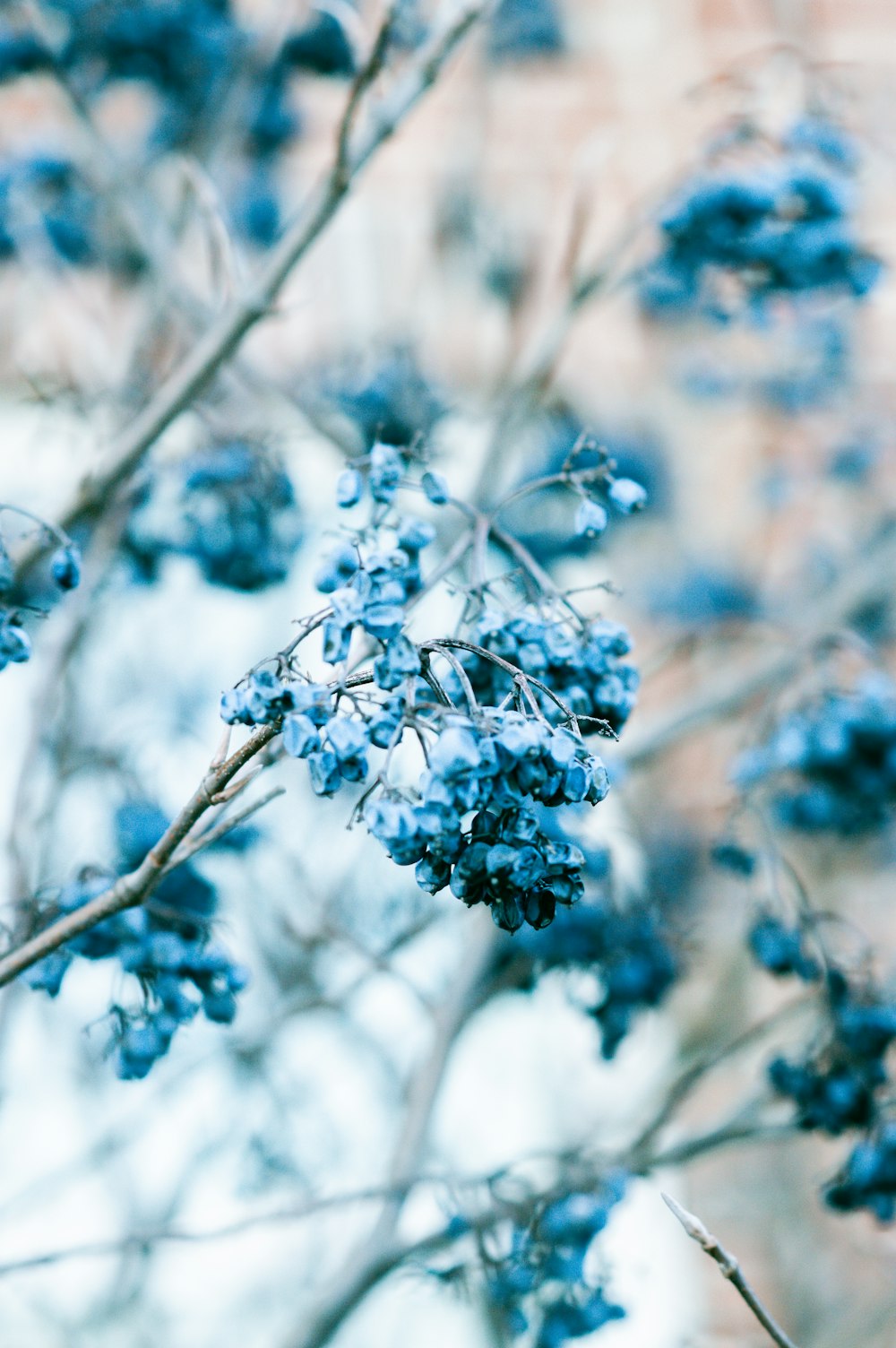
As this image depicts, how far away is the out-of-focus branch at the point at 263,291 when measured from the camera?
129 centimetres

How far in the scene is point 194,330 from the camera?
68.2 inches

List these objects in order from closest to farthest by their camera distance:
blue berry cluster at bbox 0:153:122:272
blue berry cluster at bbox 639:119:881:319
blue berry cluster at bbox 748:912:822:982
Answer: blue berry cluster at bbox 748:912:822:982, blue berry cluster at bbox 639:119:881:319, blue berry cluster at bbox 0:153:122:272

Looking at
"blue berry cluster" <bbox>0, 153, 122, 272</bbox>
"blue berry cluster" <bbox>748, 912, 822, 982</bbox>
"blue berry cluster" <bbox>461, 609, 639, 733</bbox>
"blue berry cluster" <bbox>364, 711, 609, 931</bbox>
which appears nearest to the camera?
"blue berry cluster" <bbox>364, 711, 609, 931</bbox>

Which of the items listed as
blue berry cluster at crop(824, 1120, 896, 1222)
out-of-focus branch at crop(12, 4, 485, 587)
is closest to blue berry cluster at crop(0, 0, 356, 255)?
out-of-focus branch at crop(12, 4, 485, 587)

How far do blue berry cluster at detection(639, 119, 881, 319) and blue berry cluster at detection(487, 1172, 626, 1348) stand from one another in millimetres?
1217

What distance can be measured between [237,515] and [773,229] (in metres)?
0.87

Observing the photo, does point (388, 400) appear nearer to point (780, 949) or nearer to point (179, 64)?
point (179, 64)

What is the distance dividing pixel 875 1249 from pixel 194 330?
80.8 inches

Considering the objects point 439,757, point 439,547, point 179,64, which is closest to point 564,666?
point 439,757

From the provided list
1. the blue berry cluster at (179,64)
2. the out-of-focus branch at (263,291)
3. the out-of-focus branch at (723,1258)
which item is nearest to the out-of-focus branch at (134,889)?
the out-of-focus branch at (723,1258)

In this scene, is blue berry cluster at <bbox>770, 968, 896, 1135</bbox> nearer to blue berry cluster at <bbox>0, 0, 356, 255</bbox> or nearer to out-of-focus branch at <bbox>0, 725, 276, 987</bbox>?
out-of-focus branch at <bbox>0, 725, 276, 987</bbox>

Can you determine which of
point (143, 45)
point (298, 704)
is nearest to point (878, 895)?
point (143, 45)

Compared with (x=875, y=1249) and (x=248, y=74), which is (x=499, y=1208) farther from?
(x=248, y=74)

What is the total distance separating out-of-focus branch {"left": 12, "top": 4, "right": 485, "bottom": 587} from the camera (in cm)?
129
